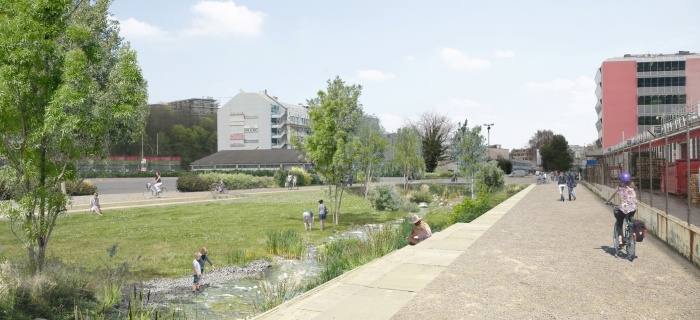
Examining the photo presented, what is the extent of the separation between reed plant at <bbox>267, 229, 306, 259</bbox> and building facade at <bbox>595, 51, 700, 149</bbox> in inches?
2605

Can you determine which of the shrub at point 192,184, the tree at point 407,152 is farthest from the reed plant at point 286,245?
the tree at point 407,152

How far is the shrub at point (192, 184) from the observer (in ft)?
132

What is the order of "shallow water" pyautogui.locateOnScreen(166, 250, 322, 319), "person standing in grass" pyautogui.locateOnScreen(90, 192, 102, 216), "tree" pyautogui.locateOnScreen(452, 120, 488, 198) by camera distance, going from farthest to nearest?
"tree" pyautogui.locateOnScreen(452, 120, 488, 198), "person standing in grass" pyautogui.locateOnScreen(90, 192, 102, 216), "shallow water" pyautogui.locateOnScreen(166, 250, 322, 319)

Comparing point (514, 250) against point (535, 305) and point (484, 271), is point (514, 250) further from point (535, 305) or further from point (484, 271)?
point (535, 305)

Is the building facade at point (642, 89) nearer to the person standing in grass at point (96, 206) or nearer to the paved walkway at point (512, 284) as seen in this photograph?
the paved walkway at point (512, 284)

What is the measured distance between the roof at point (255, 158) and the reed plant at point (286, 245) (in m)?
60.0

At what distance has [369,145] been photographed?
4275 centimetres

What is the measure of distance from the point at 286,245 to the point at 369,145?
27.9 metres

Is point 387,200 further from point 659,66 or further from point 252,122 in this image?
point 252,122

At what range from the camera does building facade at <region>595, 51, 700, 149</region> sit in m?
65.5

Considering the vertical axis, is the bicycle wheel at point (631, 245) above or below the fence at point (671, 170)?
below

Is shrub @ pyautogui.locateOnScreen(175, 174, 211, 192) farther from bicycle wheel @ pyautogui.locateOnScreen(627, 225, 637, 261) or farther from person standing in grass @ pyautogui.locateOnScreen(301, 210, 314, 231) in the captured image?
bicycle wheel @ pyautogui.locateOnScreen(627, 225, 637, 261)

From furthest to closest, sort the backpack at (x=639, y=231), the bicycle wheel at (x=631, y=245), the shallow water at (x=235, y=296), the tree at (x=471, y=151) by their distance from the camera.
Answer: the tree at (x=471, y=151) < the shallow water at (x=235, y=296) < the bicycle wheel at (x=631, y=245) < the backpack at (x=639, y=231)

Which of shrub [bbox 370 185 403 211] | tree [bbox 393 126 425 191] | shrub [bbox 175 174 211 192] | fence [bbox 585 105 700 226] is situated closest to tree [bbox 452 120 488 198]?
tree [bbox 393 126 425 191]
